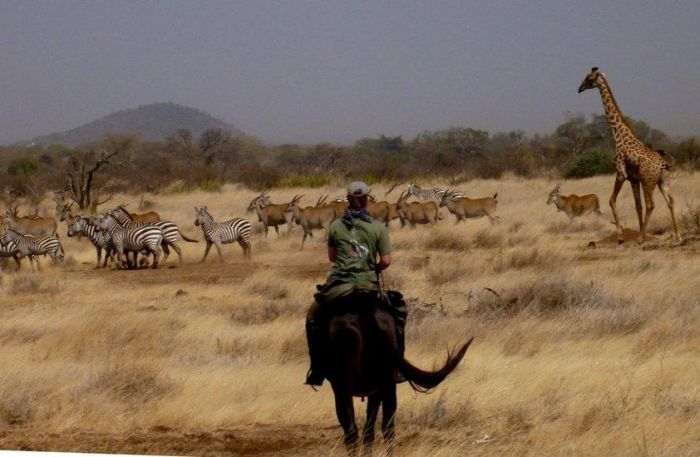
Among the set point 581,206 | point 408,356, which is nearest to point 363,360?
point 408,356

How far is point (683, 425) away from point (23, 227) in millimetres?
21057

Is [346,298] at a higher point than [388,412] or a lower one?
higher

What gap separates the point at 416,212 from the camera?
1006 inches

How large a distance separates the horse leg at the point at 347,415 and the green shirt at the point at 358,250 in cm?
71

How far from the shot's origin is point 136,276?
1898 cm

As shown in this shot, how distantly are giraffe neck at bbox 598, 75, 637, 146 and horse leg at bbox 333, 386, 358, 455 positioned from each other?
13.4m

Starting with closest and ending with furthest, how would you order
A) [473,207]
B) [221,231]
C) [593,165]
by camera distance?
1. [221,231]
2. [473,207]
3. [593,165]

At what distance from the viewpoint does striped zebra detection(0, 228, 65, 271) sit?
2014cm

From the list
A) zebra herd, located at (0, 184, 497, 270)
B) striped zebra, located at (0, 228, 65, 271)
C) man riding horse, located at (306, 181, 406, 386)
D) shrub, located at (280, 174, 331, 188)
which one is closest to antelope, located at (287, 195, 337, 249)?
zebra herd, located at (0, 184, 497, 270)

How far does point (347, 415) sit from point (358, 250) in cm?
109

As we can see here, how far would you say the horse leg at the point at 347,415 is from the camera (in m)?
6.32

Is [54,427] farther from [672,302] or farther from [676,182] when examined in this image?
[676,182]

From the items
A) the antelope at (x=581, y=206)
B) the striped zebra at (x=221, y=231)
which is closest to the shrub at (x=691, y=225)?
the antelope at (x=581, y=206)

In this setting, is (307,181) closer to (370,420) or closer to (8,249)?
(8,249)
